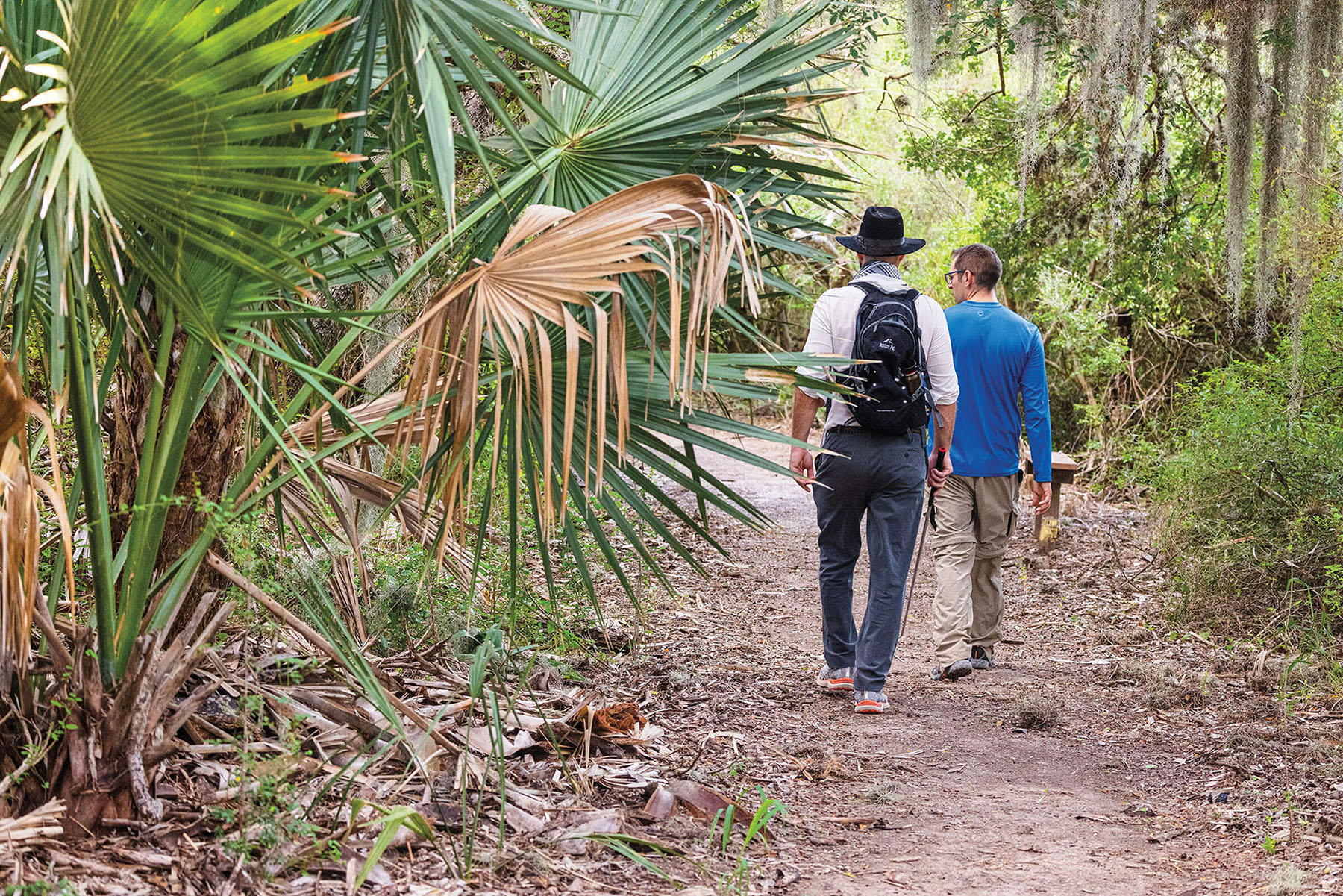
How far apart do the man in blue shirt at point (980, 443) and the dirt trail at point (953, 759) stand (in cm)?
40

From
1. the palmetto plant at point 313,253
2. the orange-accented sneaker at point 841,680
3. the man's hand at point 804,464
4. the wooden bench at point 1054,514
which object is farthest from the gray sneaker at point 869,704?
the wooden bench at point 1054,514

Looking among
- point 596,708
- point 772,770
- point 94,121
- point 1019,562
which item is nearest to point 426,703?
point 596,708

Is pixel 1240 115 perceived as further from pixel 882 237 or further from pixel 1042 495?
pixel 882 237

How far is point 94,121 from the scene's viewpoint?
2.49 m

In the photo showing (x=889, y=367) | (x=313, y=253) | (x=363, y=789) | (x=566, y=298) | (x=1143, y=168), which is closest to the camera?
(x=566, y=298)

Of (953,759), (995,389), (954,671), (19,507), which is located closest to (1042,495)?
(995,389)

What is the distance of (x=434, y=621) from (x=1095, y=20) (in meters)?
5.17

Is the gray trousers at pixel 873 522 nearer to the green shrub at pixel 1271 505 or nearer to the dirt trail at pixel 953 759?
the dirt trail at pixel 953 759

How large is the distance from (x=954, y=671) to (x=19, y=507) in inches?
160

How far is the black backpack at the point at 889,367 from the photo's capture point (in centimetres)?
450

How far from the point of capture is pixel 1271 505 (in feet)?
20.0

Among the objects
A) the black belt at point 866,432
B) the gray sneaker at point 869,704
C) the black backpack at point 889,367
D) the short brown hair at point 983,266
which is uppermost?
the short brown hair at point 983,266

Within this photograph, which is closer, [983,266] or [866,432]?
[866,432]

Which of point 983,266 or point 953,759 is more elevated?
point 983,266
